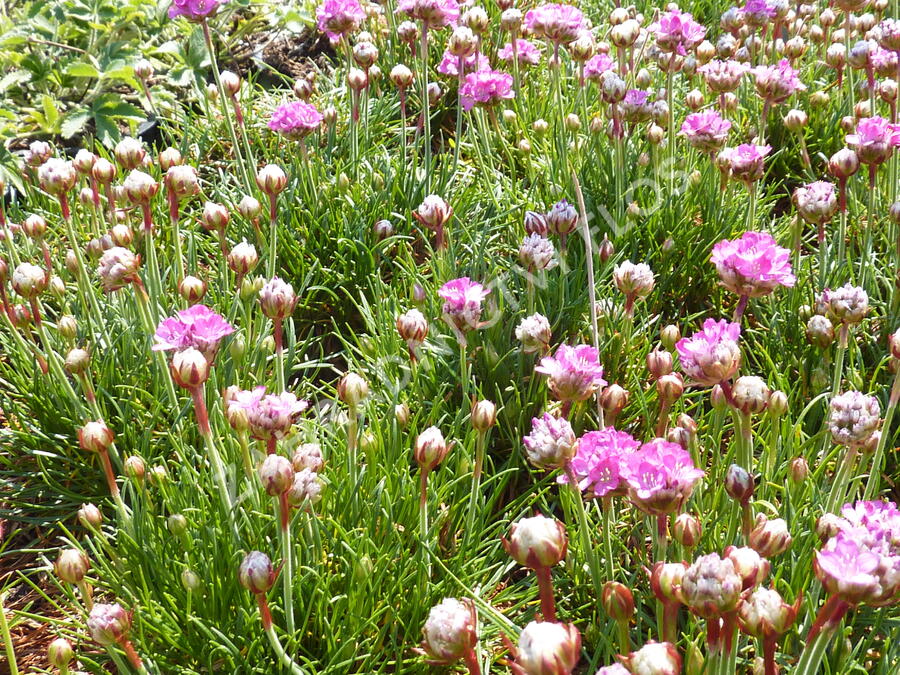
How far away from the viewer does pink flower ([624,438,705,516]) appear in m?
1.18

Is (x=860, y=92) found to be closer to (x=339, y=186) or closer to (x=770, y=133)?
(x=770, y=133)

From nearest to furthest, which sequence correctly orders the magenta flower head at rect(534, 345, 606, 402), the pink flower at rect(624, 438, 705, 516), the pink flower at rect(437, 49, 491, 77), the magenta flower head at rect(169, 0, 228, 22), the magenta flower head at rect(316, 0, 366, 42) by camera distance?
the pink flower at rect(624, 438, 705, 516)
the magenta flower head at rect(534, 345, 606, 402)
the magenta flower head at rect(169, 0, 228, 22)
the magenta flower head at rect(316, 0, 366, 42)
the pink flower at rect(437, 49, 491, 77)

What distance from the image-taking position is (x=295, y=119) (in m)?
2.51

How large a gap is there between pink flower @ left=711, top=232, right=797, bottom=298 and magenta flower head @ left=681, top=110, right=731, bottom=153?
847 mm

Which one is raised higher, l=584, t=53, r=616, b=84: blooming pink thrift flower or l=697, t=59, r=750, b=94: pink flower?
l=697, t=59, r=750, b=94: pink flower

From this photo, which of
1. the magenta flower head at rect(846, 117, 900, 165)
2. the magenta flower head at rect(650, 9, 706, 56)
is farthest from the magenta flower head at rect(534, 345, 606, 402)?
the magenta flower head at rect(650, 9, 706, 56)

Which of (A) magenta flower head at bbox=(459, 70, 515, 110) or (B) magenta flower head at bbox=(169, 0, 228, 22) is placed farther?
(A) magenta flower head at bbox=(459, 70, 515, 110)

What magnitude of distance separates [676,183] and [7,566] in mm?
2120

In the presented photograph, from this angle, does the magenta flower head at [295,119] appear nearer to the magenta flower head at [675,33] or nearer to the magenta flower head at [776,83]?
the magenta flower head at [675,33]

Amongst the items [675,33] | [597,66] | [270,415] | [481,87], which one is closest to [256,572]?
[270,415]

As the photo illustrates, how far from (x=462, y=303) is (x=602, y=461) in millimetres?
510

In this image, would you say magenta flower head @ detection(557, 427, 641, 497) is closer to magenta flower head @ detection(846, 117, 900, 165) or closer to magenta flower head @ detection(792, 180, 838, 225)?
magenta flower head @ detection(792, 180, 838, 225)

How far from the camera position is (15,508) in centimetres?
207

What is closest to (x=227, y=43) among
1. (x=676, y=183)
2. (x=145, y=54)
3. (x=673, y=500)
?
(x=145, y=54)
